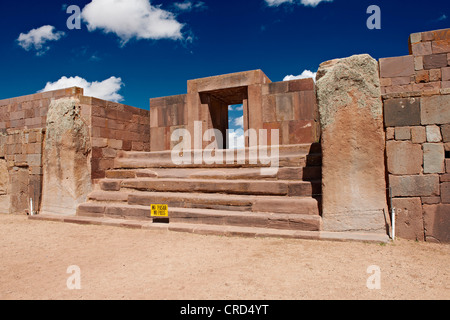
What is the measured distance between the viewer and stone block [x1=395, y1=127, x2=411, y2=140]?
436cm

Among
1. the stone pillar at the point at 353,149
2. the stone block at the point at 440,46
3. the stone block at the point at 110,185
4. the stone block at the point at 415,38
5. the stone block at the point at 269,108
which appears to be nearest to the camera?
the stone pillar at the point at 353,149

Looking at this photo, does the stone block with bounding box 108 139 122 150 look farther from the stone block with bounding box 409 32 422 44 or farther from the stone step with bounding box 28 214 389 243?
the stone block with bounding box 409 32 422 44

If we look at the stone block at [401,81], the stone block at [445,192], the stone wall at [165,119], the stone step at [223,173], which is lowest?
the stone block at [445,192]

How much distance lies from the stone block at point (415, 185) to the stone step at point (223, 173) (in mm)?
1207

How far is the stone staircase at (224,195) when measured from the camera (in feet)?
15.2

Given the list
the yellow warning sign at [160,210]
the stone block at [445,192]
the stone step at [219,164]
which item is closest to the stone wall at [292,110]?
the stone step at [219,164]

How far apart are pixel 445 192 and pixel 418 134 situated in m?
0.93

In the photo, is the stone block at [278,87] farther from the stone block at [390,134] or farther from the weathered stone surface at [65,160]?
the weathered stone surface at [65,160]

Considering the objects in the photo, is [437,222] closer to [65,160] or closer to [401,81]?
[401,81]

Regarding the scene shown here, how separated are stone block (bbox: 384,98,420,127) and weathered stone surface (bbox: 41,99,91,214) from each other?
6.40m

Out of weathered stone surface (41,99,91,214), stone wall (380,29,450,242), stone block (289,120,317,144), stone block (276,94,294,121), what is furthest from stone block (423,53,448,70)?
weathered stone surface (41,99,91,214)

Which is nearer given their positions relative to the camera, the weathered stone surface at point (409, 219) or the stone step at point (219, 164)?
the weathered stone surface at point (409, 219)

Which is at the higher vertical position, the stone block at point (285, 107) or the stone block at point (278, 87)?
the stone block at point (278, 87)
